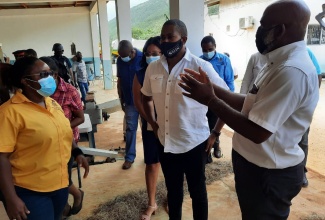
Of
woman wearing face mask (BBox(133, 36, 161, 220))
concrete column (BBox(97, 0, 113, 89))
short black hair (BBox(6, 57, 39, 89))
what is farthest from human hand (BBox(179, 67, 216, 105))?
concrete column (BBox(97, 0, 113, 89))

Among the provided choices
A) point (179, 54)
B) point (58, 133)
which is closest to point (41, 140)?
point (58, 133)

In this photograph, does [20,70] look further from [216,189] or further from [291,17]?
[216,189]

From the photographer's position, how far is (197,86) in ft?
4.63

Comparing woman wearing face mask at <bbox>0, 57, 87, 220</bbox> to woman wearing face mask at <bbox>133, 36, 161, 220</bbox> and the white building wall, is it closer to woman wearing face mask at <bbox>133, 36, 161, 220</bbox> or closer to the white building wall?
woman wearing face mask at <bbox>133, 36, 161, 220</bbox>

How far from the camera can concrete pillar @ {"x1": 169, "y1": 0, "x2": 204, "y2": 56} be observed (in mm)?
3469

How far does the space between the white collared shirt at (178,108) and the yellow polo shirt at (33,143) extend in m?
0.75

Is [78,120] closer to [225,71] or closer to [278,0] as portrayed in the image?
[278,0]

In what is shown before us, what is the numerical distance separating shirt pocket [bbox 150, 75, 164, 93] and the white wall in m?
15.2

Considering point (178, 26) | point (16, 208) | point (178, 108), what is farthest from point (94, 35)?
point (16, 208)

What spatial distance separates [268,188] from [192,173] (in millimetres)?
768

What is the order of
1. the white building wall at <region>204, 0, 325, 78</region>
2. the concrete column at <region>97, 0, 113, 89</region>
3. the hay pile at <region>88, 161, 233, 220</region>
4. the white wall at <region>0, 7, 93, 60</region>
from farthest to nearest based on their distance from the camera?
the white wall at <region>0, 7, 93, 60</region> < the white building wall at <region>204, 0, 325, 78</region> < the concrete column at <region>97, 0, 113, 89</region> < the hay pile at <region>88, 161, 233, 220</region>

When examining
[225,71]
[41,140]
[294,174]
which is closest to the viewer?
[294,174]

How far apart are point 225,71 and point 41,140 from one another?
9.87ft

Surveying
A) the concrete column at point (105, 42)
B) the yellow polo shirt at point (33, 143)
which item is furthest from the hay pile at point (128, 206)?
the concrete column at point (105, 42)
